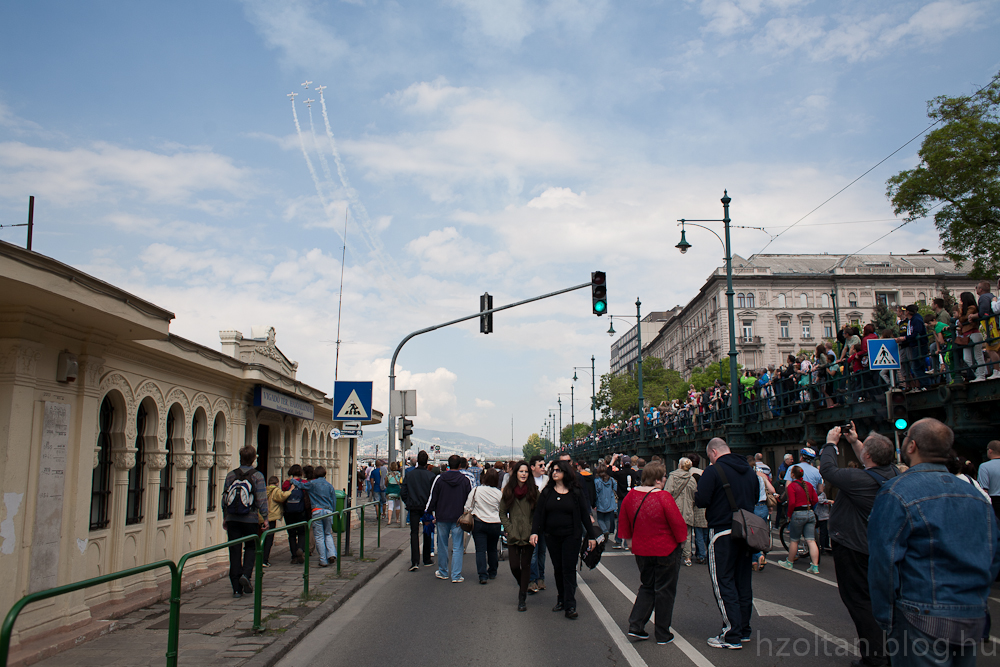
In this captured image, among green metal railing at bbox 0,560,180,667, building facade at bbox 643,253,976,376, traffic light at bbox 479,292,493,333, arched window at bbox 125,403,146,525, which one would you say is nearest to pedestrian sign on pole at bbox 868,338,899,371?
traffic light at bbox 479,292,493,333

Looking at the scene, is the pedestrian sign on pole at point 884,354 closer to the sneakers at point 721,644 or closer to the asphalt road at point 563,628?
the asphalt road at point 563,628

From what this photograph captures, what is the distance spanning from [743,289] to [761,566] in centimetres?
7027

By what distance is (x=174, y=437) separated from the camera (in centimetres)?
1129

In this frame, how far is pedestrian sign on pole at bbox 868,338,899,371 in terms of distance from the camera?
40.6 feet

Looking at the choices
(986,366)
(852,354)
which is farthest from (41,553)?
(852,354)

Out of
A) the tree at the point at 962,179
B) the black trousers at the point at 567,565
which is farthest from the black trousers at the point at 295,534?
the tree at the point at 962,179

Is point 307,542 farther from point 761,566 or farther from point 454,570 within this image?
point 761,566

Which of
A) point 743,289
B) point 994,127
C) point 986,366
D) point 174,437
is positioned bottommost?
point 174,437

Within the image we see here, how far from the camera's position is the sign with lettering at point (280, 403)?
45.1 feet

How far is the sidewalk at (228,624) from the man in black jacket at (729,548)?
13.1 feet

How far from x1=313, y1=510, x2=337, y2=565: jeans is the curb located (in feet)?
3.29

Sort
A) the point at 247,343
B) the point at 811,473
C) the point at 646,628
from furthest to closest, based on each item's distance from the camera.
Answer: the point at 247,343, the point at 811,473, the point at 646,628

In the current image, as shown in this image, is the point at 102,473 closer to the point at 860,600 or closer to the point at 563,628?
the point at 563,628

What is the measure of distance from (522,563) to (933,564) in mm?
5780
